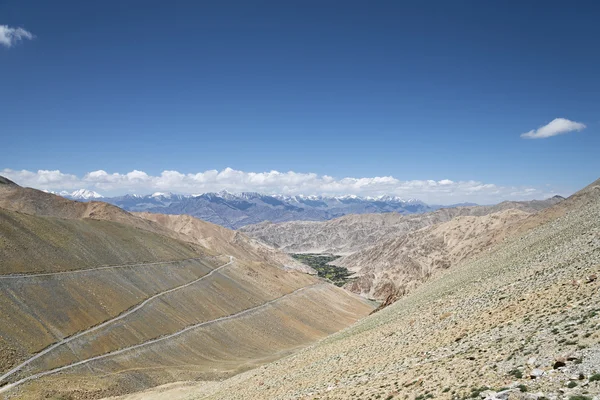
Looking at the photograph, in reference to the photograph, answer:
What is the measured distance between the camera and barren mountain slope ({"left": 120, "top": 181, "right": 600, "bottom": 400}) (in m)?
15.1

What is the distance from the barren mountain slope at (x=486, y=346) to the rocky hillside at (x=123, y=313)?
1549 centimetres

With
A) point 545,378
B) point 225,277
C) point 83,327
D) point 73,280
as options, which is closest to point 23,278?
point 73,280

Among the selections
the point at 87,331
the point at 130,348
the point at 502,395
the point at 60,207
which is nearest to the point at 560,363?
the point at 502,395

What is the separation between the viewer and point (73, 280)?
7169 cm

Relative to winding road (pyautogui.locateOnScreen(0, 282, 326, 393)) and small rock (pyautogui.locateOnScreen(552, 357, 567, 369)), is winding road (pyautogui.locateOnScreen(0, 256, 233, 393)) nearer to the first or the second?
winding road (pyautogui.locateOnScreen(0, 282, 326, 393))

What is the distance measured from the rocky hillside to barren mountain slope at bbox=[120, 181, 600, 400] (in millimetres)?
15494

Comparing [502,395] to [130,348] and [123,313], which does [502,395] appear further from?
[123,313]

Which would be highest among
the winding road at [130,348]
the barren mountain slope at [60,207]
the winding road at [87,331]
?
the barren mountain slope at [60,207]

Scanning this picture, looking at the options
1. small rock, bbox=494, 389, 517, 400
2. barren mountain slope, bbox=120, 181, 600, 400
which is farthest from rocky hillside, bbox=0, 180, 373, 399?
small rock, bbox=494, 389, 517, 400


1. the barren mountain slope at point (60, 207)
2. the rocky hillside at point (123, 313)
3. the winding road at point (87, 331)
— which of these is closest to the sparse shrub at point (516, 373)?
the rocky hillside at point (123, 313)

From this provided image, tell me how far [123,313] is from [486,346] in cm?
6580

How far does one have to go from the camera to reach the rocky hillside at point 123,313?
51281 mm

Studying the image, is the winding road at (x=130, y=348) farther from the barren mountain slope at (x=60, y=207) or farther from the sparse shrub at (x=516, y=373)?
the barren mountain slope at (x=60, y=207)

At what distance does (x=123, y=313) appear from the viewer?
2790 inches
